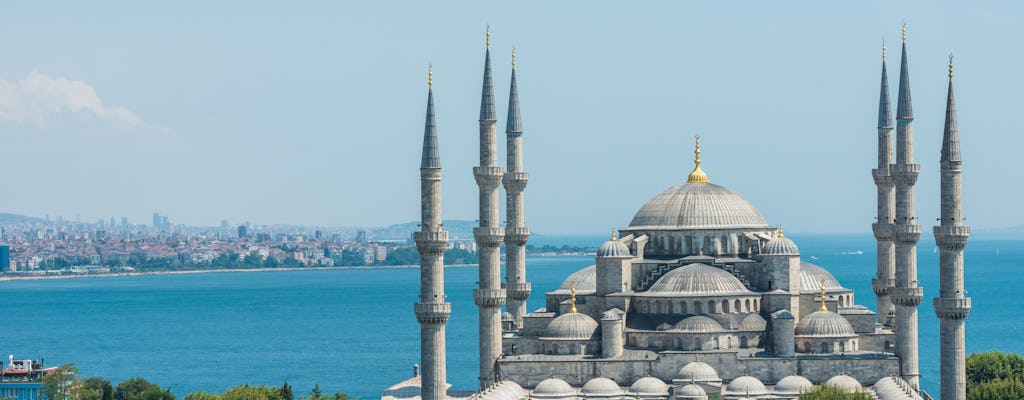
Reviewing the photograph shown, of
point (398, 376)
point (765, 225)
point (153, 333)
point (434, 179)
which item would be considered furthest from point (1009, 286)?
point (434, 179)

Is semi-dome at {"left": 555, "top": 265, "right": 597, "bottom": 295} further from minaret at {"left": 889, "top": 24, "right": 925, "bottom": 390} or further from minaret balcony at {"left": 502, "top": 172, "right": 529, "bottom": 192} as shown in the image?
minaret at {"left": 889, "top": 24, "right": 925, "bottom": 390}

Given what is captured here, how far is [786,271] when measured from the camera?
171 ft

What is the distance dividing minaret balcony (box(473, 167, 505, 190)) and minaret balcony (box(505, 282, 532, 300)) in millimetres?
4452

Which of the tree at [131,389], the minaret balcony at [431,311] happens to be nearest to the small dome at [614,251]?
the minaret balcony at [431,311]

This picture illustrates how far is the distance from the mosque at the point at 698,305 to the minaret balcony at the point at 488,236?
50 mm

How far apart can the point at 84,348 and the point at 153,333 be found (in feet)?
45.2

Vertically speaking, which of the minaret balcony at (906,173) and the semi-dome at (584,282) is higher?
the minaret balcony at (906,173)

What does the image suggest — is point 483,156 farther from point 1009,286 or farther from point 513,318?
point 1009,286

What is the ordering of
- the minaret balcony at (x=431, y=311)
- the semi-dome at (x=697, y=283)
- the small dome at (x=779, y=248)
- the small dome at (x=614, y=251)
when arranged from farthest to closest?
the small dome at (x=614, y=251) < the small dome at (x=779, y=248) < the semi-dome at (x=697, y=283) < the minaret balcony at (x=431, y=311)

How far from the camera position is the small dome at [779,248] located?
171ft

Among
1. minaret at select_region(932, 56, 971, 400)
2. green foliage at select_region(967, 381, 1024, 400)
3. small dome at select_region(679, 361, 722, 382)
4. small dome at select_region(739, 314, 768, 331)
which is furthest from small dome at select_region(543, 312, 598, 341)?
green foliage at select_region(967, 381, 1024, 400)

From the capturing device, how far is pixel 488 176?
166 feet

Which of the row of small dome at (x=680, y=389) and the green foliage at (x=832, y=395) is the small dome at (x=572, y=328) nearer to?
the row of small dome at (x=680, y=389)

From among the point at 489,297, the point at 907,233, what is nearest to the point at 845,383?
the point at 907,233
